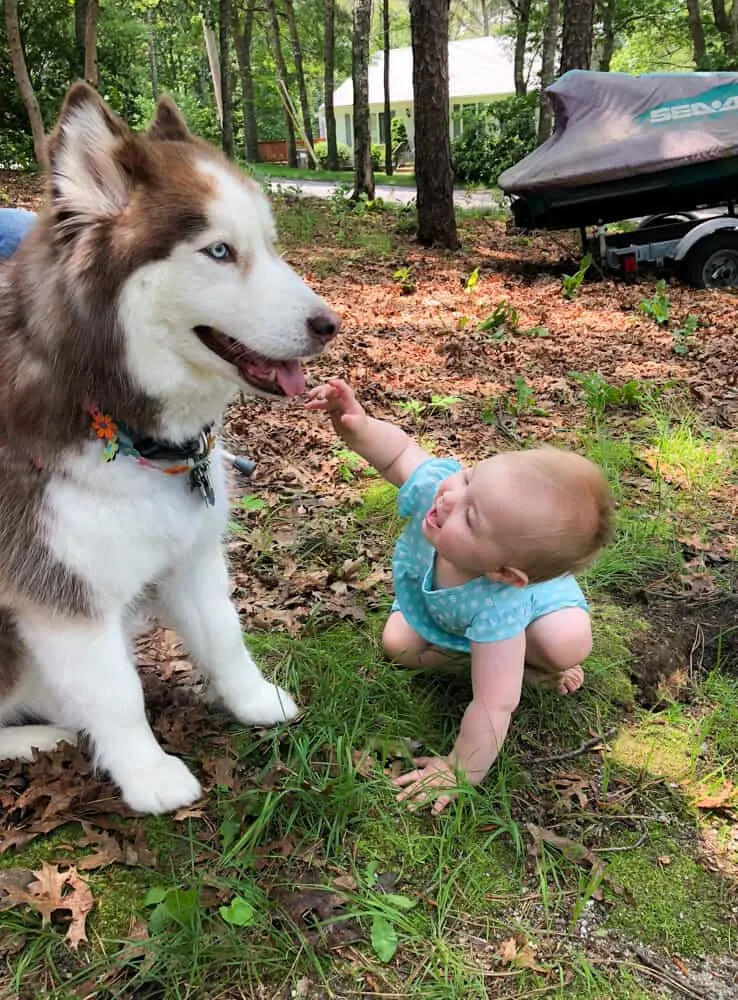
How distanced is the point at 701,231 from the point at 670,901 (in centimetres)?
642

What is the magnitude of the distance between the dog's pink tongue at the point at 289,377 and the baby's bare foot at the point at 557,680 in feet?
3.70

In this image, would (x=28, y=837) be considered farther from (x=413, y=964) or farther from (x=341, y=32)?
(x=341, y=32)

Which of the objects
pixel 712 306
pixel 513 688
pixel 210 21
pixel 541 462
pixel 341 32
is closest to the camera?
pixel 541 462

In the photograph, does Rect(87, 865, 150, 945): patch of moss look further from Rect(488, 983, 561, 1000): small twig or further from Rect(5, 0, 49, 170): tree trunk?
Rect(5, 0, 49, 170): tree trunk

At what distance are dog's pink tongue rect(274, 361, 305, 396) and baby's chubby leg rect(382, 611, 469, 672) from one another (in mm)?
893

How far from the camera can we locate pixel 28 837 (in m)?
1.76

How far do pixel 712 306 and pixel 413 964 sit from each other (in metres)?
6.01

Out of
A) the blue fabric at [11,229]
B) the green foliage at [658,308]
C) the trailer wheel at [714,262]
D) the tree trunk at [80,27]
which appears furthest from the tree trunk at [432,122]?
the tree trunk at [80,27]

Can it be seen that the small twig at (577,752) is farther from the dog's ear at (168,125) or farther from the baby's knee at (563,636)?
the dog's ear at (168,125)

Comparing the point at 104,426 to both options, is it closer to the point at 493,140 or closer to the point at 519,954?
the point at 519,954

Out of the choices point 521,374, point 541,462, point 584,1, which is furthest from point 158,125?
point 584,1

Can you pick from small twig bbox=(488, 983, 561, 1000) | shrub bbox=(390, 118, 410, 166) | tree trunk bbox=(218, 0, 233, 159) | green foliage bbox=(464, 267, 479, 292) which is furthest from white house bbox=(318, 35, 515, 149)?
small twig bbox=(488, 983, 561, 1000)

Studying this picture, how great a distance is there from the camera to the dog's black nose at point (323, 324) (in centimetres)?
162

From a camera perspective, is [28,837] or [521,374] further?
[521,374]
